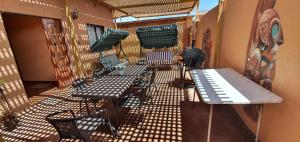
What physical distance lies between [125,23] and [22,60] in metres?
6.53

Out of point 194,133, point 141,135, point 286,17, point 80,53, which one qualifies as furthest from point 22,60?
point 286,17

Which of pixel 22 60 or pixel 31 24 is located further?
pixel 22 60

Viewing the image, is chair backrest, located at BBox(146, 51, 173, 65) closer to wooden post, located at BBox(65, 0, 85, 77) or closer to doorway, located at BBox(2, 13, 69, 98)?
wooden post, located at BBox(65, 0, 85, 77)

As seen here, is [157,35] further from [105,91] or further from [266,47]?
[266,47]

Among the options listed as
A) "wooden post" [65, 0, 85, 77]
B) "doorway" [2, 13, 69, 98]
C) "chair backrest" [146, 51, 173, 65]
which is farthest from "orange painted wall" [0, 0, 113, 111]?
"chair backrest" [146, 51, 173, 65]

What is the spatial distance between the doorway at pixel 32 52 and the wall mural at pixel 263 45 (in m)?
5.48

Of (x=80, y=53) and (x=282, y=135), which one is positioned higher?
(x=80, y=53)

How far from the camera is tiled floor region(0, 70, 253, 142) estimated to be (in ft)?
7.60

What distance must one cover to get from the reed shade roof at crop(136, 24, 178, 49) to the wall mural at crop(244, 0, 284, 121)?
2699 millimetres

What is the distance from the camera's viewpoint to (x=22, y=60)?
18.3ft

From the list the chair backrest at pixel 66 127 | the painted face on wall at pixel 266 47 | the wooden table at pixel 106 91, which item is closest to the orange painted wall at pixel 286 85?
the painted face on wall at pixel 266 47

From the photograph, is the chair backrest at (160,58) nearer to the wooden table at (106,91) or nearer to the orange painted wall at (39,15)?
the orange painted wall at (39,15)

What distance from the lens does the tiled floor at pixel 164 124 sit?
91.2 inches

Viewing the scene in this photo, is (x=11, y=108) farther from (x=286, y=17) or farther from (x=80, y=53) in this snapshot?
(x=286, y=17)
